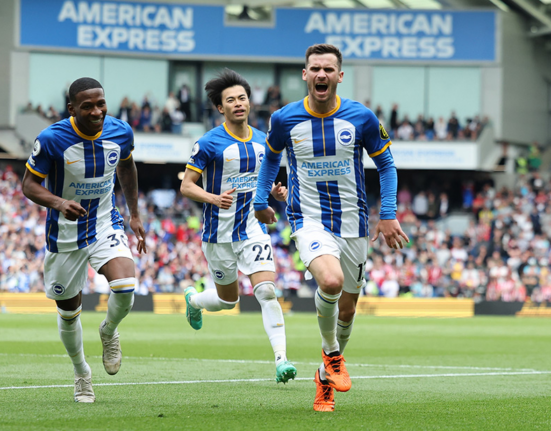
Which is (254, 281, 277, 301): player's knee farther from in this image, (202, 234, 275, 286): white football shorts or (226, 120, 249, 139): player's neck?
(226, 120, 249, 139): player's neck

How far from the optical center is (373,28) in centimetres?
3531

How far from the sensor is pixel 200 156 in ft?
27.3

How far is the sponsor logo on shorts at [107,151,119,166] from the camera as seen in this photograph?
700 centimetres

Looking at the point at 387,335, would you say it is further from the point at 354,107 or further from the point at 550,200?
the point at 550,200

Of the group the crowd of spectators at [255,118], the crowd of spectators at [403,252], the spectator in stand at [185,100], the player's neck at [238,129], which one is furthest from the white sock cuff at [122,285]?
the spectator in stand at [185,100]

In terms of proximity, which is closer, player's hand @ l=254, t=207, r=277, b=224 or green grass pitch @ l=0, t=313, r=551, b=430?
green grass pitch @ l=0, t=313, r=551, b=430

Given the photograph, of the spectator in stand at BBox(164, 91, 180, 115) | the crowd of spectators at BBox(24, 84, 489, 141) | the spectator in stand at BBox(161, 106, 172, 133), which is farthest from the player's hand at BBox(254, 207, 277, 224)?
the spectator in stand at BBox(164, 91, 180, 115)

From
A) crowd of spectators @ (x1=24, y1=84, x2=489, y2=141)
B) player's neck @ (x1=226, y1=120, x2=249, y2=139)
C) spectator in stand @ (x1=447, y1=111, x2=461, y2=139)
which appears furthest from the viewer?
spectator in stand @ (x1=447, y1=111, x2=461, y2=139)

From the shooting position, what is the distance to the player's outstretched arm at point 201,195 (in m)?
7.64

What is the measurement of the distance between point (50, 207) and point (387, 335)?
11380mm

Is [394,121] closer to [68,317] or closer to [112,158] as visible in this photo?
[112,158]

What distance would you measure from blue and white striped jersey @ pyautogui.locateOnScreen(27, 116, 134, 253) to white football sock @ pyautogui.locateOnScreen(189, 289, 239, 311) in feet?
6.94

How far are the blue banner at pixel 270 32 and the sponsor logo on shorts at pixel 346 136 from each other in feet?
92.6

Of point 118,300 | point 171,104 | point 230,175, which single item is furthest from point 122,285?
point 171,104
